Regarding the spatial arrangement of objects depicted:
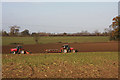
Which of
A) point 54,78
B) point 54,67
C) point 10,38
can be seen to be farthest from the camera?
point 10,38

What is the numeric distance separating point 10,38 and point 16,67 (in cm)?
3506

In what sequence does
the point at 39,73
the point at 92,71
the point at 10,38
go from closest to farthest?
the point at 39,73 < the point at 92,71 < the point at 10,38

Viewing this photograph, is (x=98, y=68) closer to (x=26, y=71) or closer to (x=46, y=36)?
(x=26, y=71)

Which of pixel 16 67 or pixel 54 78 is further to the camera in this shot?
pixel 16 67

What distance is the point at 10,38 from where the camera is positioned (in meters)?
42.7

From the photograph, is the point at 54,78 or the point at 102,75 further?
the point at 102,75

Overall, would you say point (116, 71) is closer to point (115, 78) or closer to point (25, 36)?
point (115, 78)

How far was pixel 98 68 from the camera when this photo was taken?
1000 cm

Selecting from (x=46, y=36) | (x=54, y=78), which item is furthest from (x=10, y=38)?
(x=54, y=78)

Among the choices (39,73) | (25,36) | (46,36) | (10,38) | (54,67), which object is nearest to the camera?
(39,73)

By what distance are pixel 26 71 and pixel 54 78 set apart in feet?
6.79

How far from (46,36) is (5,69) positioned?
4653cm

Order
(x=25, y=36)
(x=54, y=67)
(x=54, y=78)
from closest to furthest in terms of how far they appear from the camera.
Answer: (x=54, y=78)
(x=54, y=67)
(x=25, y=36)

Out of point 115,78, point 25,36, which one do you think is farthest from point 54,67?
point 25,36
